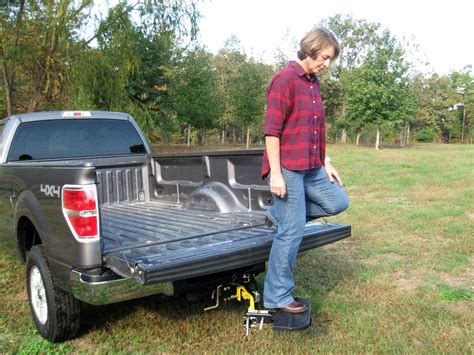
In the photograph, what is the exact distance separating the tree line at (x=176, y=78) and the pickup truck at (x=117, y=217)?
155 centimetres

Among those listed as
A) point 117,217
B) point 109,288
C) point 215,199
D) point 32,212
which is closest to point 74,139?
point 117,217

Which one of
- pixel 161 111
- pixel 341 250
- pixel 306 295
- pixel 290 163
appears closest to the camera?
pixel 290 163

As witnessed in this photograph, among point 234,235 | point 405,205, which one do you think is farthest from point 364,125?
point 234,235

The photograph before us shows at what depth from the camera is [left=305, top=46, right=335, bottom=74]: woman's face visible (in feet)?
9.77

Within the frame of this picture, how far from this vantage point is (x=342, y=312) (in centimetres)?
395

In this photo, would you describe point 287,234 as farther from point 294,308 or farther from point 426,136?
point 426,136

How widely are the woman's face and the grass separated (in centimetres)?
194

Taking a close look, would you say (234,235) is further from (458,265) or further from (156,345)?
(458,265)

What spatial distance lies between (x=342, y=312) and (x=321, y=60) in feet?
7.03

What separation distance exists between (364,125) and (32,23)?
3084 centimetres

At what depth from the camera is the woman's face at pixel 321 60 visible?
117 inches

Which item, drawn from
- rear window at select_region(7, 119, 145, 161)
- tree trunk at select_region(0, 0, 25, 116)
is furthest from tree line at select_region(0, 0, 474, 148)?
rear window at select_region(7, 119, 145, 161)

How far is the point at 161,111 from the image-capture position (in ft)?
98.6

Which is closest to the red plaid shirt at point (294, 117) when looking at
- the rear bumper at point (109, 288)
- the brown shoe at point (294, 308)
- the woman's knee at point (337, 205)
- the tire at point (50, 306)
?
the woman's knee at point (337, 205)
